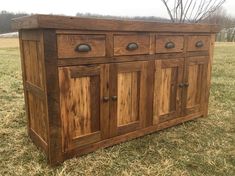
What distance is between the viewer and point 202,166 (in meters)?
1.87

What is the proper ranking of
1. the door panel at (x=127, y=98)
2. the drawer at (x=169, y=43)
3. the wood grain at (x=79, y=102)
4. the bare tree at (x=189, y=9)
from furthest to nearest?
1. the bare tree at (x=189, y=9)
2. the drawer at (x=169, y=43)
3. the door panel at (x=127, y=98)
4. the wood grain at (x=79, y=102)

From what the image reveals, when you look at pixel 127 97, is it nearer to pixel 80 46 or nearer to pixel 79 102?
pixel 79 102

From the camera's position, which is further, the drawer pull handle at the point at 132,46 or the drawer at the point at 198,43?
the drawer at the point at 198,43

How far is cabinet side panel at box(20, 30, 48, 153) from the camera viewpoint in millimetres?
1736

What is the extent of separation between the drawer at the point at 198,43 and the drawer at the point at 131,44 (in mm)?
591

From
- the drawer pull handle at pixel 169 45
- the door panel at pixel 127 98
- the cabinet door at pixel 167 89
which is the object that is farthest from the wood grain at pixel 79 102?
the drawer pull handle at pixel 169 45

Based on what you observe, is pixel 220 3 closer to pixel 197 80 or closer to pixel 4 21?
pixel 197 80

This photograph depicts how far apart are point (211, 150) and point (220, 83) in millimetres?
2731

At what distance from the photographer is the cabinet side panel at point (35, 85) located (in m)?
1.74

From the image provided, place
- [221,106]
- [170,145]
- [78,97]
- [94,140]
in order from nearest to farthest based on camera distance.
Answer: [78,97] < [94,140] < [170,145] < [221,106]

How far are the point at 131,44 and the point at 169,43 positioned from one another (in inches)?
18.3

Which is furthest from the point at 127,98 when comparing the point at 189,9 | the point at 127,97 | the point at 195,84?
the point at 189,9

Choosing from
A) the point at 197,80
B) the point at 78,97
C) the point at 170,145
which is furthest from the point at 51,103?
the point at 197,80

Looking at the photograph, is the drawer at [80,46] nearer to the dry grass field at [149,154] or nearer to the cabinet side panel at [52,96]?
the cabinet side panel at [52,96]
